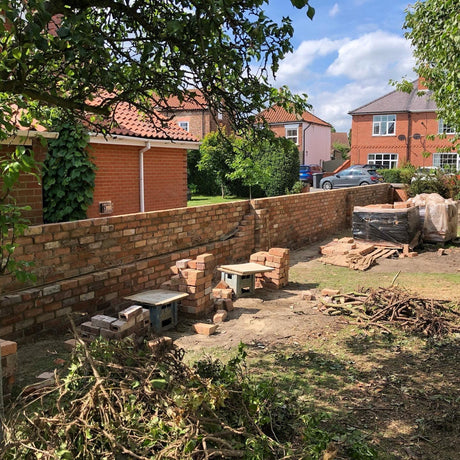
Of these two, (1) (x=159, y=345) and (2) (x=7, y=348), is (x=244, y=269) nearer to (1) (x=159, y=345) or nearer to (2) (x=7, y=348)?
(1) (x=159, y=345)

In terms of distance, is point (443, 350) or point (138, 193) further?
point (138, 193)

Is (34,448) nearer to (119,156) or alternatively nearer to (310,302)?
(310,302)

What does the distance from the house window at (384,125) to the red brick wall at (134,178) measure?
29.3 m

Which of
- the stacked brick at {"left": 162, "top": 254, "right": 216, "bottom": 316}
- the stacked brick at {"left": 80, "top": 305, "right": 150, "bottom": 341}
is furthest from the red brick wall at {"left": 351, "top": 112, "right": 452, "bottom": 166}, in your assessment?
the stacked brick at {"left": 80, "top": 305, "right": 150, "bottom": 341}

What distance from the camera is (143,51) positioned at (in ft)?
11.0

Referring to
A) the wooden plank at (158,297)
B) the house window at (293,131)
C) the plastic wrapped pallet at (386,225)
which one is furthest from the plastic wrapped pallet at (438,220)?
the house window at (293,131)

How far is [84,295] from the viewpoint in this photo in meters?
6.16

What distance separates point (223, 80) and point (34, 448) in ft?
11.1

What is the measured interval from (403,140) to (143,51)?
3883cm

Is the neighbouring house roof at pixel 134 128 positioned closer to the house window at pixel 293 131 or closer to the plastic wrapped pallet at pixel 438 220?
the plastic wrapped pallet at pixel 438 220

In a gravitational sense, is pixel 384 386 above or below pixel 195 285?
below

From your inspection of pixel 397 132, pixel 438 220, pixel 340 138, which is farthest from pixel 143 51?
pixel 340 138

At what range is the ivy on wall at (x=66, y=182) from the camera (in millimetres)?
10047

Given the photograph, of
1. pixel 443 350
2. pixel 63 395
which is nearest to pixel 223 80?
pixel 63 395
